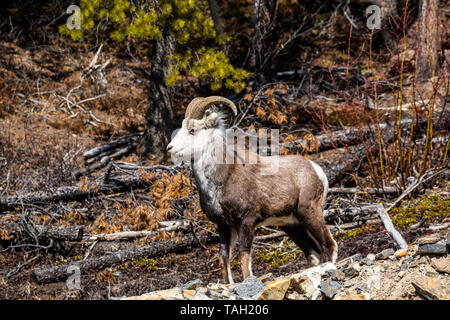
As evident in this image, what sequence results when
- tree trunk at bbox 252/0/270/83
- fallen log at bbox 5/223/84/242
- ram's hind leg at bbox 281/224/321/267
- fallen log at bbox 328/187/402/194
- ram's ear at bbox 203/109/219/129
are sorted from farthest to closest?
1. tree trunk at bbox 252/0/270/83
2. fallen log at bbox 328/187/402/194
3. fallen log at bbox 5/223/84/242
4. ram's hind leg at bbox 281/224/321/267
5. ram's ear at bbox 203/109/219/129

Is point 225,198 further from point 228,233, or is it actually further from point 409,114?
point 409,114

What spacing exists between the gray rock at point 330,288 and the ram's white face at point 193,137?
2.17 m

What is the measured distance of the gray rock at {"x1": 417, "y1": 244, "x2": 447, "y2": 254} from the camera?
192 inches

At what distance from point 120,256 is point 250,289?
3.38 metres

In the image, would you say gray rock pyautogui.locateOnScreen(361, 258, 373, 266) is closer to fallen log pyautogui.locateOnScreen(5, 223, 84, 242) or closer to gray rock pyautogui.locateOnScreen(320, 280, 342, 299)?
gray rock pyautogui.locateOnScreen(320, 280, 342, 299)

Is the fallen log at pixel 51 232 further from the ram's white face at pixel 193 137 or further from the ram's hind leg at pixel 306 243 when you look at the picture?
the ram's hind leg at pixel 306 243

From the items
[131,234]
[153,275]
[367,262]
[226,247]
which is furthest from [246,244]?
[131,234]

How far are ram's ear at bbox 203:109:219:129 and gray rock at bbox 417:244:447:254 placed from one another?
2794 mm

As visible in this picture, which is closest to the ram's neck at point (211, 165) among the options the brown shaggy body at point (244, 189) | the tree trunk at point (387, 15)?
the brown shaggy body at point (244, 189)

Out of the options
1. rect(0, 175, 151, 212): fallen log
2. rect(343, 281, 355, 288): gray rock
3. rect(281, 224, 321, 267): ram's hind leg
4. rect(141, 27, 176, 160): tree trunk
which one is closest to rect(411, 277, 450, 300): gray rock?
rect(343, 281, 355, 288): gray rock

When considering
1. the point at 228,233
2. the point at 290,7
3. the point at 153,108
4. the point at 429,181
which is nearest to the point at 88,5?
the point at 153,108

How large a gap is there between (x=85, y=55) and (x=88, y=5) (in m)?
7.77

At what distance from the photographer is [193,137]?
19.3 ft
